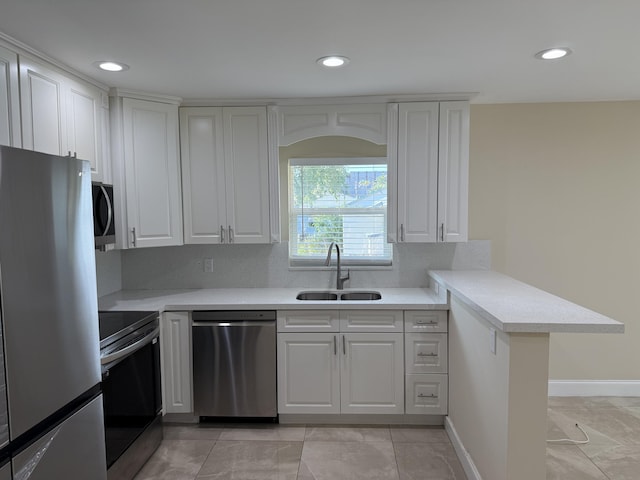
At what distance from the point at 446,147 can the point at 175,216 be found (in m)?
2.05

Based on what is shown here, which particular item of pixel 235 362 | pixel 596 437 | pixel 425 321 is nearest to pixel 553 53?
pixel 425 321

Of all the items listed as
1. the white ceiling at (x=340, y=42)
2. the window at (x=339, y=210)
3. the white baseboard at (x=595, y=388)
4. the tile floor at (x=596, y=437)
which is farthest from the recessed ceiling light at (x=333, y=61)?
the white baseboard at (x=595, y=388)

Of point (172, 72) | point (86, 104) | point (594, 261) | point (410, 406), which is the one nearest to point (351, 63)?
point (172, 72)

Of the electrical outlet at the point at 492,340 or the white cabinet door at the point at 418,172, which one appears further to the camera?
the white cabinet door at the point at 418,172

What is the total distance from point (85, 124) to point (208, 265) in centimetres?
141

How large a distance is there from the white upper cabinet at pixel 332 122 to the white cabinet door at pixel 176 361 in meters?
1.51

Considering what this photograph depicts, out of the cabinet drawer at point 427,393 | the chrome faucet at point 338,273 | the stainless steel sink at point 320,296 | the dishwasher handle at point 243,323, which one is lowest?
the cabinet drawer at point 427,393

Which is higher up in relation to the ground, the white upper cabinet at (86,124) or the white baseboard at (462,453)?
the white upper cabinet at (86,124)

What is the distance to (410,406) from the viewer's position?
9.80ft

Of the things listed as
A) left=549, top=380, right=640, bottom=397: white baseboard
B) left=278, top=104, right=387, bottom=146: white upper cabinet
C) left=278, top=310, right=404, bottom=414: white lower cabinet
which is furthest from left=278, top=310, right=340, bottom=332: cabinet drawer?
left=549, top=380, right=640, bottom=397: white baseboard

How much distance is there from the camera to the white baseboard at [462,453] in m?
2.30

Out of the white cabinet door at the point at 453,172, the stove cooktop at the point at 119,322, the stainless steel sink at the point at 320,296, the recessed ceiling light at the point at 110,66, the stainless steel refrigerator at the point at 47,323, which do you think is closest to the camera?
the stainless steel refrigerator at the point at 47,323

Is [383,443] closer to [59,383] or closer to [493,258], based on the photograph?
[493,258]

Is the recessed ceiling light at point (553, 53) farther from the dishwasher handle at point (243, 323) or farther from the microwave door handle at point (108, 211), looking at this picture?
the microwave door handle at point (108, 211)
